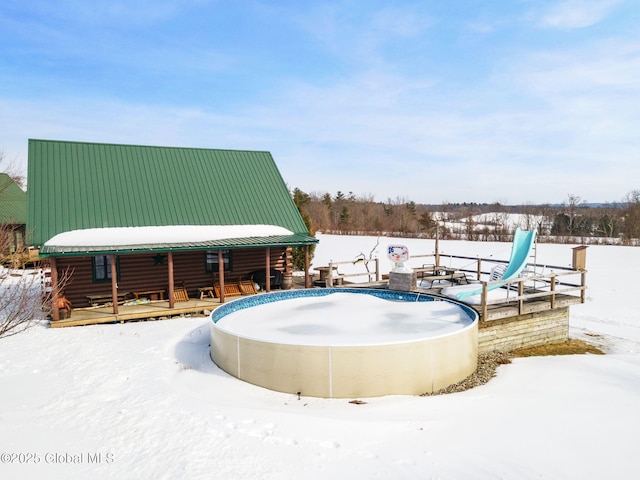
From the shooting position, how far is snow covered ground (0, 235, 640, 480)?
5.00m

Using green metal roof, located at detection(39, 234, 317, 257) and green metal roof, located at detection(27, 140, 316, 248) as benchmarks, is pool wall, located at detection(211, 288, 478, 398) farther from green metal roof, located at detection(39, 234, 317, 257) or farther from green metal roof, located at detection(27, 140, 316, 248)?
green metal roof, located at detection(27, 140, 316, 248)

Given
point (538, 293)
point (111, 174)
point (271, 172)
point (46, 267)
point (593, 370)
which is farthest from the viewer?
point (271, 172)

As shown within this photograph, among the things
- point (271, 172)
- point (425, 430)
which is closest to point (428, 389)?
point (425, 430)

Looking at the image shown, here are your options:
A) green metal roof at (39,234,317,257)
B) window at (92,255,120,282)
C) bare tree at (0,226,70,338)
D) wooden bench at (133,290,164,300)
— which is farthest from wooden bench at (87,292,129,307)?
green metal roof at (39,234,317,257)

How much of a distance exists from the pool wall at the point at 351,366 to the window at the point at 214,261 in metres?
7.16

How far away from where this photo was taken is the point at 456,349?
26.8ft

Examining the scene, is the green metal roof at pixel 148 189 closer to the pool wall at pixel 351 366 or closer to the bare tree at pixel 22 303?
the bare tree at pixel 22 303

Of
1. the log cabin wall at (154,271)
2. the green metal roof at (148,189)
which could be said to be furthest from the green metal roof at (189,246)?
the log cabin wall at (154,271)

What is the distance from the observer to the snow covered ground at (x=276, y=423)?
5000 millimetres

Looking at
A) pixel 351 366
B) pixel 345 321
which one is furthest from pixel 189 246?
pixel 351 366

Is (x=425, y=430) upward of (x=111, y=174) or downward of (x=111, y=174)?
downward

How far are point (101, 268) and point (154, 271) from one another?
5.23ft

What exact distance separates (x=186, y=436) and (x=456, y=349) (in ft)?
16.7

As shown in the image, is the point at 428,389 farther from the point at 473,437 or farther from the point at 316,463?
the point at 316,463
